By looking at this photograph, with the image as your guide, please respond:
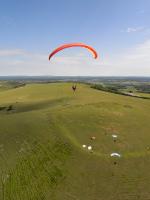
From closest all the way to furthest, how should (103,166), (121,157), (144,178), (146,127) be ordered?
(144,178)
(103,166)
(121,157)
(146,127)

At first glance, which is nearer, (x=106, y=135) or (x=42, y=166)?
(x=42, y=166)

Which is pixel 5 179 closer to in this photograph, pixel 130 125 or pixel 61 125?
pixel 61 125

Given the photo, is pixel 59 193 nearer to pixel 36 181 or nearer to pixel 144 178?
pixel 36 181

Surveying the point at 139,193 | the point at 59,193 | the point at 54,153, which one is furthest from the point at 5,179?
the point at 139,193

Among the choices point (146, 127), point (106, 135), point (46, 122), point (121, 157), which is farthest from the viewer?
point (146, 127)

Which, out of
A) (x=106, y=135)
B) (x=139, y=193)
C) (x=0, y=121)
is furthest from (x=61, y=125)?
(x=139, y=193)

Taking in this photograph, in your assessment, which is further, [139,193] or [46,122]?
[46,122]
